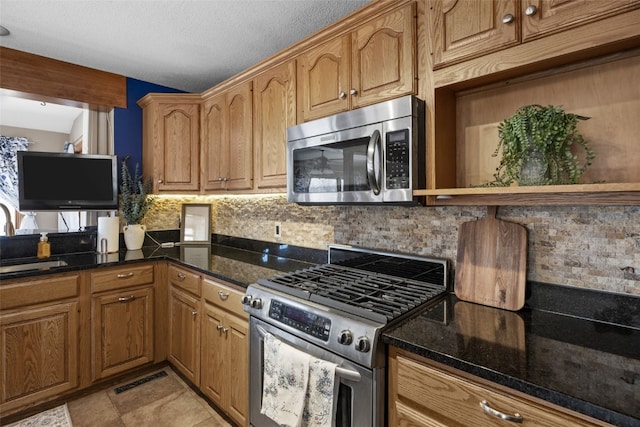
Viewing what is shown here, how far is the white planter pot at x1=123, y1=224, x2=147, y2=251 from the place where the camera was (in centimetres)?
282

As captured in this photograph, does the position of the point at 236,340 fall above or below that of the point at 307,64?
below

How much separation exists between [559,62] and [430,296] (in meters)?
1.03

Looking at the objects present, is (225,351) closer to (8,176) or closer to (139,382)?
(139,382)

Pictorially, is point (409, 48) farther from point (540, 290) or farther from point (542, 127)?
point (540, 290)

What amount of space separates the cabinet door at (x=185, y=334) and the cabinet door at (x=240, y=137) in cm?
90

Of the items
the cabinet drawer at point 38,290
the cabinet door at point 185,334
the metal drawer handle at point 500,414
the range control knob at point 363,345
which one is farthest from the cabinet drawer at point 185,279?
the metal drawer handle at point 500,414

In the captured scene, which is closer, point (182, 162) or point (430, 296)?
point (430, 296)

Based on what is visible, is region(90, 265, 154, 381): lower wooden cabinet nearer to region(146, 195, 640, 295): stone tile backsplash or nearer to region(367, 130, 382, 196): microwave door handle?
region(146, 195, 640, 295): stone tile backsplash

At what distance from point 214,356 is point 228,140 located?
156 centimetres

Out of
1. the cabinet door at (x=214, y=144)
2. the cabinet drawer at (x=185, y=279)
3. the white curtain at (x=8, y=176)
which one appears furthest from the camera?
the white curtain at (x=8, y=176)

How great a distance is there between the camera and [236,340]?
185 cm

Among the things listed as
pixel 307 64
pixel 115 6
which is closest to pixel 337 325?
pixel 307 64

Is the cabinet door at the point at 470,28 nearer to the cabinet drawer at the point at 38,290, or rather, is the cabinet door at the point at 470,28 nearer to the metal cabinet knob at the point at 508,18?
the metal cabinet knob at the point at 508,18

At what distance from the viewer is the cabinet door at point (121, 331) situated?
229 centimetres
